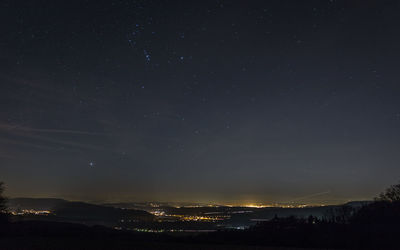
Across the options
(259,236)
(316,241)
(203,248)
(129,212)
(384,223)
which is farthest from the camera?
(129,212)

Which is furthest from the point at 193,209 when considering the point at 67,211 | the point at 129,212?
the point at 67,211

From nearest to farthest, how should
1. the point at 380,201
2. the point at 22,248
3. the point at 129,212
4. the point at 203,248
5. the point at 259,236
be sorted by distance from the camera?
the point at 22,248 < the point at 203,248 < the point at 259,236 < the point at 380,201 < the point at 129,212

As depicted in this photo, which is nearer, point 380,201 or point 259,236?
point 259,236

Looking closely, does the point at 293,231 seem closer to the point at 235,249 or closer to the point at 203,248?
the point at 235,249

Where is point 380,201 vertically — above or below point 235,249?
above

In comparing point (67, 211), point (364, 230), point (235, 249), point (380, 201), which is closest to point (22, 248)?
point (235, 249)

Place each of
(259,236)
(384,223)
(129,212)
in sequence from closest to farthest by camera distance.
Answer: (259,236)
(384,223)
(129,212)

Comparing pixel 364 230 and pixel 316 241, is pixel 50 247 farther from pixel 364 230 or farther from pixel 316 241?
pixel 364 230

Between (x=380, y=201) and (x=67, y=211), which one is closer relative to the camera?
(x=380, y=201)

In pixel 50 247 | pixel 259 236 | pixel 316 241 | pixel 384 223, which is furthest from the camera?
pixel 384 223
